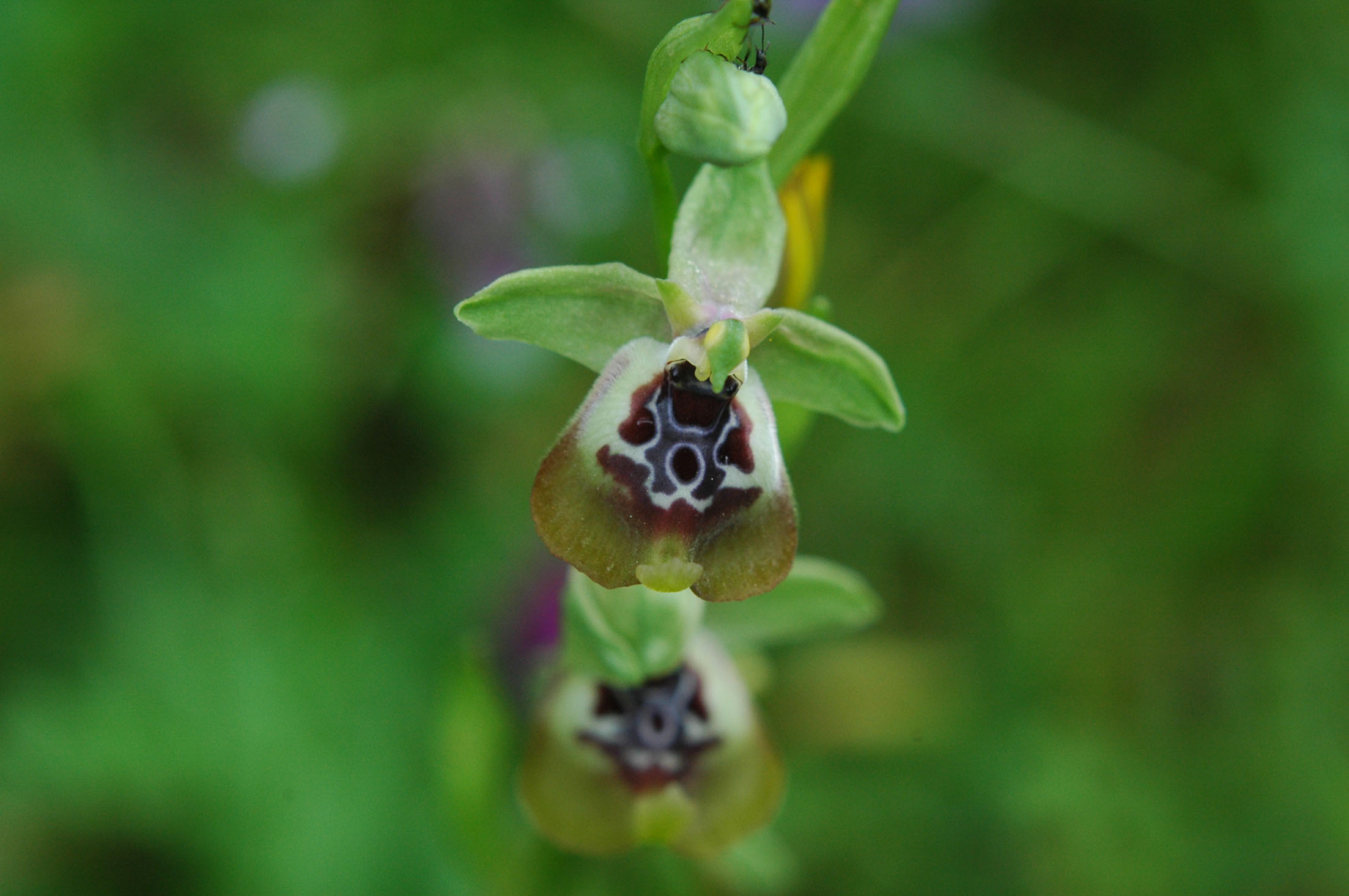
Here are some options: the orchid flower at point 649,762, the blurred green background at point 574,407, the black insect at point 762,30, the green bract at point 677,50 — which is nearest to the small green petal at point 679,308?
the green bract at point 677,50

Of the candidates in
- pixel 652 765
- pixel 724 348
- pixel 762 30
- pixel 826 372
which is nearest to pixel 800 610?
pixel 652 765

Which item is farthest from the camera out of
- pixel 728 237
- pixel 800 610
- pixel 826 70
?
pixel 800 610

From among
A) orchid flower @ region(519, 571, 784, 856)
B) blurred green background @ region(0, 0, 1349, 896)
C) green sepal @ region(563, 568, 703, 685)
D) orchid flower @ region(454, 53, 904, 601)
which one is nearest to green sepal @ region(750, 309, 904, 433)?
orchid flower @ region(454, 53, 904, 601)

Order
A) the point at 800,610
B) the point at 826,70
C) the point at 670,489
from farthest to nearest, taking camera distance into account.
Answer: the point at 800,610
the point at 826,70
the point at 670,489

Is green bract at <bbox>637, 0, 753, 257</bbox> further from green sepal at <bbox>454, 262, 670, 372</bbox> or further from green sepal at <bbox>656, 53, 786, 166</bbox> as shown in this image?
green sepal at <bbox>454, 262, 670, 372</bbox>

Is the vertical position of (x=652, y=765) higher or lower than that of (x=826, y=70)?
lower

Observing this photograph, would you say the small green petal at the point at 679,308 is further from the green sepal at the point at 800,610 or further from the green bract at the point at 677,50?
the green sepal at the point at 800,610

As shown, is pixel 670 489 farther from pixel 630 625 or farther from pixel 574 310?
pixel 630 625
